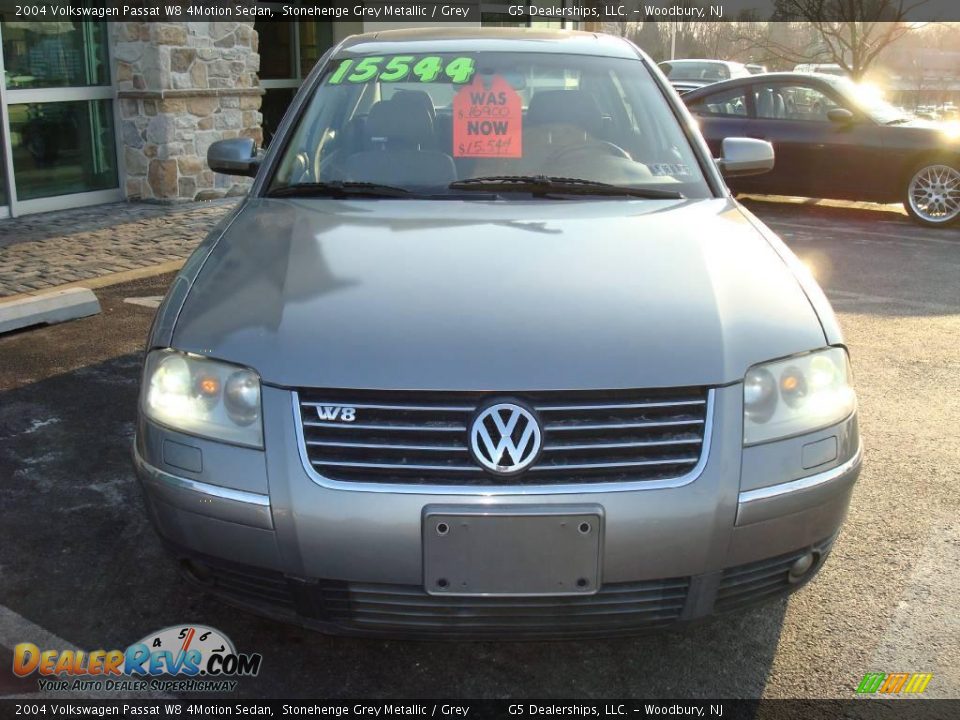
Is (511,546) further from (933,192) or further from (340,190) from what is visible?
(933,192)

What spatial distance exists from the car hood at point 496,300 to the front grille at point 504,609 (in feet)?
1.50

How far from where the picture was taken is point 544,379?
2139mm

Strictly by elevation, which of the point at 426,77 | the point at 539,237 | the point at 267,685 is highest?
the point at 426,77

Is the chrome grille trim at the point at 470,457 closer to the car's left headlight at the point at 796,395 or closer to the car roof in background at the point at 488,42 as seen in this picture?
the car's left headlight at the point at 796,395

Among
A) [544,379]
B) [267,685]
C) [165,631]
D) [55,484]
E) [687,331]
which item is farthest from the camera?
[55,484]

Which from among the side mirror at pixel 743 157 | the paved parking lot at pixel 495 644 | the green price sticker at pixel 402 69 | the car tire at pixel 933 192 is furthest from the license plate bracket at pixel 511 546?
the car tire at pixel 933 192

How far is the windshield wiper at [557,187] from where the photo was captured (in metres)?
3.27

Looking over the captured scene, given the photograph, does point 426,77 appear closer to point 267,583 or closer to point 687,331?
point 687,331

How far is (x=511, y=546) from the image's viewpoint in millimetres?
2082

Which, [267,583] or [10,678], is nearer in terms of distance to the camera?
[267,583]

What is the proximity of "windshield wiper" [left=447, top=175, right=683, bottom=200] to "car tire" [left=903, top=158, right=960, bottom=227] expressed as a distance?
741 cm

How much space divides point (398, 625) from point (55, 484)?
1.97 meters

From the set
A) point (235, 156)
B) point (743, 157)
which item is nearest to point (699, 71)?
point (743, 157)

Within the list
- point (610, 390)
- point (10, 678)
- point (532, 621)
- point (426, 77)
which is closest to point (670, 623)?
point (532, 621)
